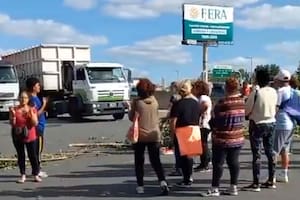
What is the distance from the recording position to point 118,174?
38.5ft

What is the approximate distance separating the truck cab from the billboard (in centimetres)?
1362

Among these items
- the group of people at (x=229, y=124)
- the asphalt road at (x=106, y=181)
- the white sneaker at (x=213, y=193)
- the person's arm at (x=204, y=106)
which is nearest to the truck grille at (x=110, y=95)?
the asphalt road at (x=106, y=181)

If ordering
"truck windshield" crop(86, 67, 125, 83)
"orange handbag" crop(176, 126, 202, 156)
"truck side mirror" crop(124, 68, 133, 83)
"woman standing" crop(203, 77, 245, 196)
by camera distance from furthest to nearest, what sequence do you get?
1. "truck side mirror" crop(124, 68, 133, 83)
2. "truck windshield" crop(86, 67, 125, 83)
3. "orange handbag" crop(176, 126, 202, 156)
4. "woman standing" crop(203, 77, 245, 196)

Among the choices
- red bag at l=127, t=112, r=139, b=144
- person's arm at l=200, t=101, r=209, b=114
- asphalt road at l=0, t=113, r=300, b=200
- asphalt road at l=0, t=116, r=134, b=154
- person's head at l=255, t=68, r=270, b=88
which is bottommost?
asphalt road at l=0, t=116, r=134, b=154

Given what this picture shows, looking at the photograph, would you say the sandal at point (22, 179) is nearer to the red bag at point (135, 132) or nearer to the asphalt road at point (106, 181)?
the asphalt road at point (106, 181)

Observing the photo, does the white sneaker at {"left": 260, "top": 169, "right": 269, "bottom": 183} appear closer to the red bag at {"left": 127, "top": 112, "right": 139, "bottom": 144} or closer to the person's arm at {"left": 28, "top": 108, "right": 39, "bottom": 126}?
the red bag at {"left": 127, "top": 112, "right": 139, "bottom": 144}

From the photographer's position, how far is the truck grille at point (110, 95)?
2758 cm

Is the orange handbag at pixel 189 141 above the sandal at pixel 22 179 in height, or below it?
above

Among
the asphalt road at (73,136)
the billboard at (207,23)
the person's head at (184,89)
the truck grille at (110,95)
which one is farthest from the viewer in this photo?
the billboard at (207,23)

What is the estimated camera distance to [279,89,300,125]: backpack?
10.2 meters

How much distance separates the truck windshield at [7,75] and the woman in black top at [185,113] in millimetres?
21073

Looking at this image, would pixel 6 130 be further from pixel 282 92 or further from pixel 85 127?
pixel 282 92

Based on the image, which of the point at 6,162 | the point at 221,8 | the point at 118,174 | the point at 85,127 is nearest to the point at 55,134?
the point at 85,127

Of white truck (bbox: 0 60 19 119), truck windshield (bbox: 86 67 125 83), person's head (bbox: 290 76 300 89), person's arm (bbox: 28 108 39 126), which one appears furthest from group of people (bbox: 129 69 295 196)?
white truck (bbox: 0 60 19 119)
